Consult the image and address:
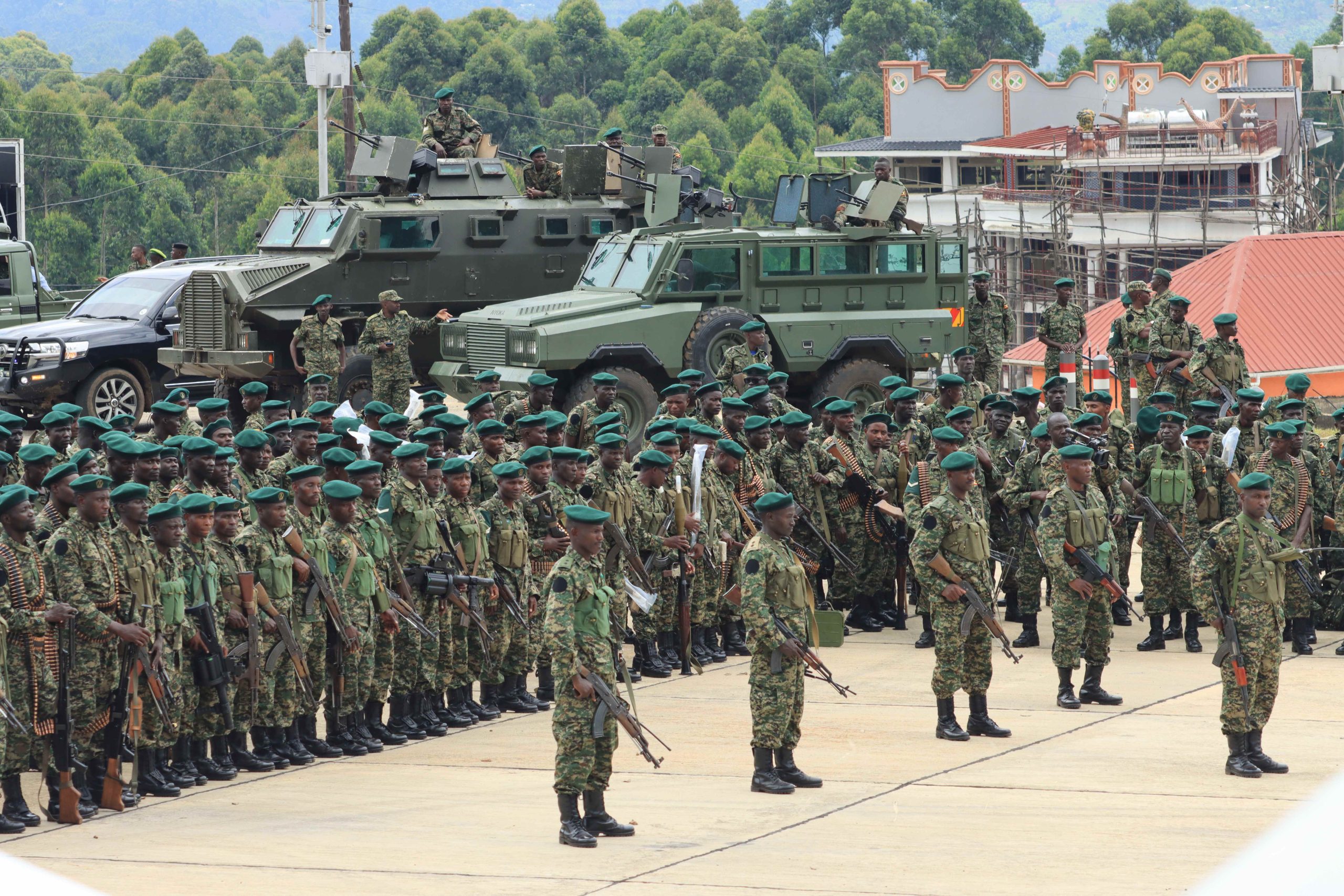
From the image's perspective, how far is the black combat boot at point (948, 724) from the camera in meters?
9.67

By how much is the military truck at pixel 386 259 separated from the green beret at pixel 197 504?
374 inches

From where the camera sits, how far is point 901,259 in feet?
60.7

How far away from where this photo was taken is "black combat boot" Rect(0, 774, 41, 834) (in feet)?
25.9

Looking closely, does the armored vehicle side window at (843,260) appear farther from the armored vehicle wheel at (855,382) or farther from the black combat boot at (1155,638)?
the black combat boot at (1155,638)

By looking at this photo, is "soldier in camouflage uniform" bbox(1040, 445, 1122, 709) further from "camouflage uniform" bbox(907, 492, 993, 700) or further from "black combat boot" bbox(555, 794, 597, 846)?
"black combat boot" bbox(555, 794, 597, 846)

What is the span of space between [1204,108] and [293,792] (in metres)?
63.9

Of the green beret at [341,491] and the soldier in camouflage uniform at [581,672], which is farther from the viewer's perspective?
the green beret at [341,491]

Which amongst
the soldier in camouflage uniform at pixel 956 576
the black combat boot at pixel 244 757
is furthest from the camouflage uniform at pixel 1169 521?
the black combat boot at pixel 244 757

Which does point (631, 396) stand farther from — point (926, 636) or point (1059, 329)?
point (926, 636)

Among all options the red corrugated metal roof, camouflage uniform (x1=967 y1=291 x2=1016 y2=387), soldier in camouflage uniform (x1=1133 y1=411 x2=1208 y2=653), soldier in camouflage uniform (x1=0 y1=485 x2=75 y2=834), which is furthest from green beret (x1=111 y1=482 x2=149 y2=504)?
the red corrugated metal roof

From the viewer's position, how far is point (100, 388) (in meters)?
19.2

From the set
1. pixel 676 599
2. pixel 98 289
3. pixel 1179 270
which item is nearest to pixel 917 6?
pixel 1179 270

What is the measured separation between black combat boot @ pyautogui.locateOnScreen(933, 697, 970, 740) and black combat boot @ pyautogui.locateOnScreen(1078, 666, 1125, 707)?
1.15 metres

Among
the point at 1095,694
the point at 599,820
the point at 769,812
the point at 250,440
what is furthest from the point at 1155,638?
the point at 250,440
